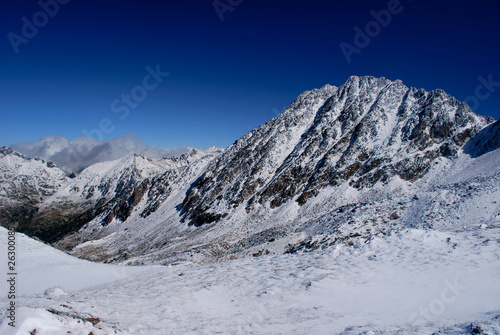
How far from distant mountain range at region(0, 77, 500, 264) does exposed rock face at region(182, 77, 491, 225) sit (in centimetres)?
36

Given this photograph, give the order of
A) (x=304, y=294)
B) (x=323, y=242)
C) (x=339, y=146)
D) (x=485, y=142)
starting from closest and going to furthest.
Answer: (x=304, y=294) < (x=323, y=242) < (x=485, y=142) < (x=339, y=146)

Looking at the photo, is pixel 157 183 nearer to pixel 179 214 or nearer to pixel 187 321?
pixel 179 214

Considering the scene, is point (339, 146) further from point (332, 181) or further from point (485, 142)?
point (485, 142)

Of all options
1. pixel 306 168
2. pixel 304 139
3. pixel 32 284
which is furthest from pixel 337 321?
pixel 304 139

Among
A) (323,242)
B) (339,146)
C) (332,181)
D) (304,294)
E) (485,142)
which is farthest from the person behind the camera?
(339,146)

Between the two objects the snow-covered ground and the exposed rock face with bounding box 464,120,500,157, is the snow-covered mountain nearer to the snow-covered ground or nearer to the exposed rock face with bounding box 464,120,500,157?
the snow-covered ground

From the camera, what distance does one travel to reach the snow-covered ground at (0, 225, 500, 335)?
9.24 metres

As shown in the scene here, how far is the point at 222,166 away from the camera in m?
101

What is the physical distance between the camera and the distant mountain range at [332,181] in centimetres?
3631

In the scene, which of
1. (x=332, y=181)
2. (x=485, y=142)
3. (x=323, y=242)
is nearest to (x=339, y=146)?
(x=332, y=181)

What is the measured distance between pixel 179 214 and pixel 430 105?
284 ft

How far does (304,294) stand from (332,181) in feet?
188

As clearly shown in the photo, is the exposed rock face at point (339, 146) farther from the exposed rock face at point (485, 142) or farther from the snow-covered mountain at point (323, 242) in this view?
the exposed rock face at point (485, 142)

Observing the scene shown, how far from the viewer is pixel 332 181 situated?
6675 cm
